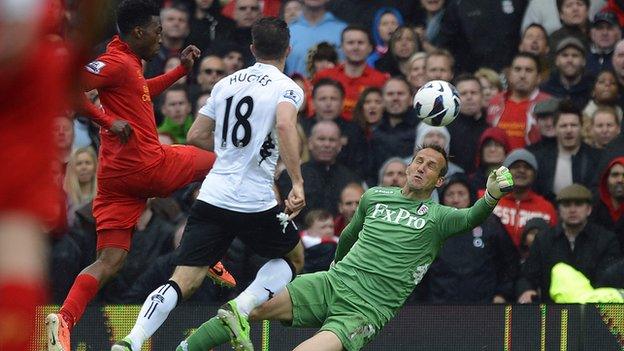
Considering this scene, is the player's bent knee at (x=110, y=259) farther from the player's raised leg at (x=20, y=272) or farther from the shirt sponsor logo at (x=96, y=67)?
the player's raised leg at (x=20, y=272)

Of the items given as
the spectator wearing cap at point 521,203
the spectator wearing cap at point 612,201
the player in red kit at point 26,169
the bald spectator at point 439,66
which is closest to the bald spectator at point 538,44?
the bald spectator at point 439,66

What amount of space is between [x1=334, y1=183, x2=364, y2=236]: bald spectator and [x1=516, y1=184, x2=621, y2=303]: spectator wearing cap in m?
1.52

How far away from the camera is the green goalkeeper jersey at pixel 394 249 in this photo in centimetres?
936

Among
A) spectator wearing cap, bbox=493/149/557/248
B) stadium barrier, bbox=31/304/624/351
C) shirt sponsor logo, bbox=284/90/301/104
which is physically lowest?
stadium barrier, bbox=31/304/624/351

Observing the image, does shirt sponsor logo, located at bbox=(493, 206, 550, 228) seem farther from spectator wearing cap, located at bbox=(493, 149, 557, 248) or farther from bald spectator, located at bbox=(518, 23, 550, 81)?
bald spectator, located at bbox=(518, 23, 550, 81)

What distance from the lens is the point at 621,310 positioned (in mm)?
10422

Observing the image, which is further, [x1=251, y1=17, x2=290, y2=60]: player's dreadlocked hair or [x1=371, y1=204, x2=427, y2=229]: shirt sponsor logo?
[x1=371, y1=204, x2=427, y2=229]: shirt sponsor logo

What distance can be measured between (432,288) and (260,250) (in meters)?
2.95

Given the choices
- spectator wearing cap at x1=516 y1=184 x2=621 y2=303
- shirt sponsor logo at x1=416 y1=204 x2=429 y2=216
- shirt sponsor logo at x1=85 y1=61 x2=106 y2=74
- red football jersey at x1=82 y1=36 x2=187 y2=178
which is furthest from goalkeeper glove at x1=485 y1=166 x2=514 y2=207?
spectator wearing cap at x1=516 y1=184 x2=621 y2=303

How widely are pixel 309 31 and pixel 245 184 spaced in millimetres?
5383

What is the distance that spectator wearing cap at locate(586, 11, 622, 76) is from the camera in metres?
13.6

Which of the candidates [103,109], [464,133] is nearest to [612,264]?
[464,133]

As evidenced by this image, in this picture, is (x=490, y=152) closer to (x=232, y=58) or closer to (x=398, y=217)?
(x=232, y=58)

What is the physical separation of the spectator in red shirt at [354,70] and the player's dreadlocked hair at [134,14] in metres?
3.97
